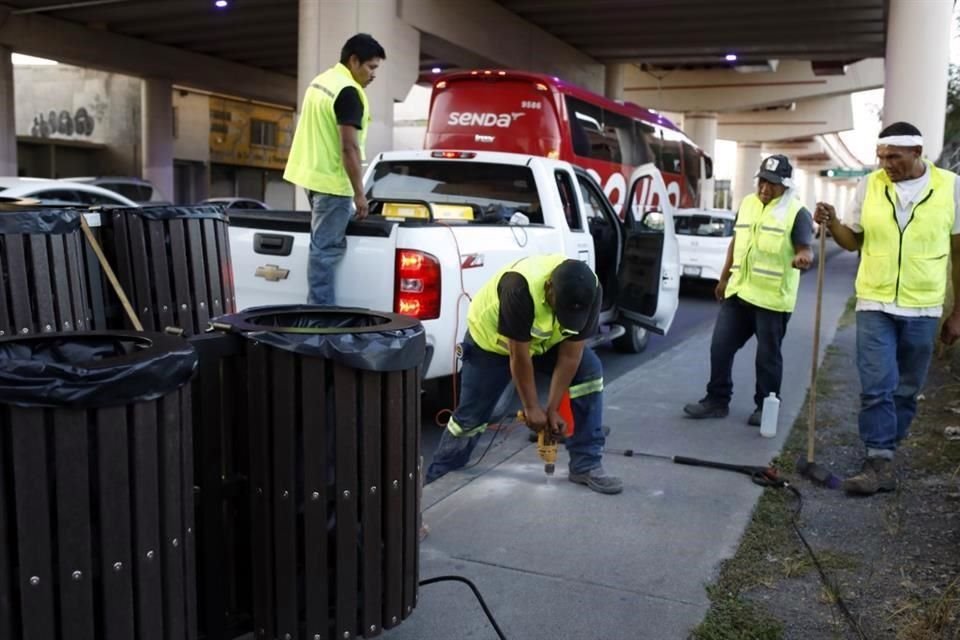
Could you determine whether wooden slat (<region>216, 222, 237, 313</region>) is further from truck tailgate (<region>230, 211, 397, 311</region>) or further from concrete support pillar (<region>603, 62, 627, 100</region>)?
concrete support pillar (<region>603, 62, 627, 100</region>)

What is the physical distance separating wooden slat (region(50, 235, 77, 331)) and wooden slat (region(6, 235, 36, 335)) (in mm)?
106

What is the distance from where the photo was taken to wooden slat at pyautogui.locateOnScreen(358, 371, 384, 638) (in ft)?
9.22

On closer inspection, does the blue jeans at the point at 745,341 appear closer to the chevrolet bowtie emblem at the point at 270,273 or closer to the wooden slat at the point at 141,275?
the chevrolet bowtie emblem at the point at 270,273

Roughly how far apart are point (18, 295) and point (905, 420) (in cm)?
464

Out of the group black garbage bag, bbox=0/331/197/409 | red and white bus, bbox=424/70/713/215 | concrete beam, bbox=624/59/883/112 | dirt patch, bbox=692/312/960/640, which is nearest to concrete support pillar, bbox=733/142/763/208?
concrete beam, bbox=624/59/883/112

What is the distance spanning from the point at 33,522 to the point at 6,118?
25055 mm

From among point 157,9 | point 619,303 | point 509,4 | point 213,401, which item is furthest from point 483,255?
point 157,9

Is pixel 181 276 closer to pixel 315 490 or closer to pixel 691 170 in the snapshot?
pixel 315 490

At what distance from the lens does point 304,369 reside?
273 cm

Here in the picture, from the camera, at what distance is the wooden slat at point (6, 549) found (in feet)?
7.03

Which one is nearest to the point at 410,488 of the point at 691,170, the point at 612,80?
the point at 691,170

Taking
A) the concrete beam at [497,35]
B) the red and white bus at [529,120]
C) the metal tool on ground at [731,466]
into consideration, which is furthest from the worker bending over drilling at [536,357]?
the concrete beam at [497,35]

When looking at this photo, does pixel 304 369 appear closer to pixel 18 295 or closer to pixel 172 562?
pixel 172 562

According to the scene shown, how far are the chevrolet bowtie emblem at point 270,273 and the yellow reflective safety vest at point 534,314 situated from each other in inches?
69.6
